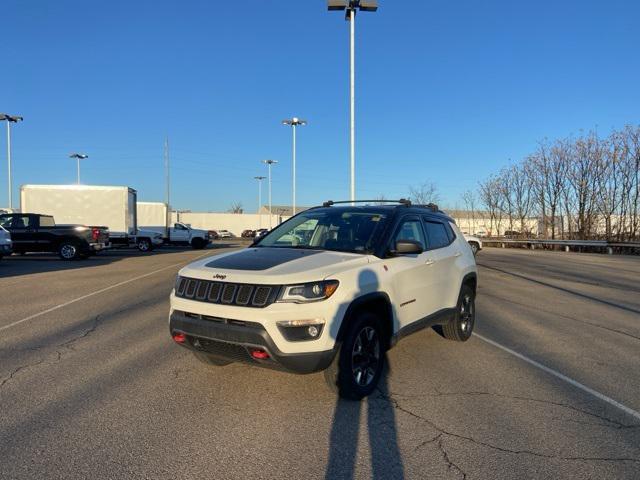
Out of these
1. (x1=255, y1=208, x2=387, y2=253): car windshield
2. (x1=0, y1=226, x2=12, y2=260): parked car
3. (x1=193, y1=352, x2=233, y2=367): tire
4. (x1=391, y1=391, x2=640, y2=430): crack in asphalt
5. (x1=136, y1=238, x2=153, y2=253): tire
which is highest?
(x1=255, y1=208, x2=387, y2=253): car windshield

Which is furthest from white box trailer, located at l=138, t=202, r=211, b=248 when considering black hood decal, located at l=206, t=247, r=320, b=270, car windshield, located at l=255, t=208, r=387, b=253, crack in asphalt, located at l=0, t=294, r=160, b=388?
black hood decal, located at l=206, t=247, r=320, b=270

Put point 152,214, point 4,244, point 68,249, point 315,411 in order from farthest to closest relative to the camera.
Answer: point 152,214 < point 68,249 < point 4,244 < point 315,411

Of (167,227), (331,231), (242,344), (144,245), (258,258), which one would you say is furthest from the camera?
(167,227)

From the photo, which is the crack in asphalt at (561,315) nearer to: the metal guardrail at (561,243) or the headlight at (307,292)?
the headlight at (307,292)

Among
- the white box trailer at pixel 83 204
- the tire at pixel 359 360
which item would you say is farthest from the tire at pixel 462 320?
the white box trailer at pixel 83 204

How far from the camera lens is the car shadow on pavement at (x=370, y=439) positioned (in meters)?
3.20

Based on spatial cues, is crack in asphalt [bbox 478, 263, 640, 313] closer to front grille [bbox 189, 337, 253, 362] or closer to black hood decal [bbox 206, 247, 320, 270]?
black hood decal [bbox 206, 247, 320, 270]

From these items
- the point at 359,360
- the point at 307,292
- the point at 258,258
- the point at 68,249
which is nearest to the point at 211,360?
the point at 258,258

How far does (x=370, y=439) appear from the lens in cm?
365

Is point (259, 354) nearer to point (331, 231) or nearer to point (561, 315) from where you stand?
point (331, 231)

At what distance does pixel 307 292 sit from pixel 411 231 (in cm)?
205

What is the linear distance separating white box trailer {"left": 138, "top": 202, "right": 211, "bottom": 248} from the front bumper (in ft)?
107

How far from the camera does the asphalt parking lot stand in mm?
3281

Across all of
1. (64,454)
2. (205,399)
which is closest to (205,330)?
(205,399)
